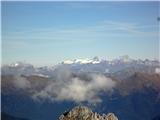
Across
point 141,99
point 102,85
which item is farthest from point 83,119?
point 141,99

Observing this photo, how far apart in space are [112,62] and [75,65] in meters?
1.76

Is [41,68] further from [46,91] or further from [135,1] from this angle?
[46,91]

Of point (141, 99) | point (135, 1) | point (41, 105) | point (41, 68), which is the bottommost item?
point (141, 99)

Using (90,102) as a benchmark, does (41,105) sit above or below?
below

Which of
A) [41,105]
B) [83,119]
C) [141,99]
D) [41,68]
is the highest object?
[41,68]

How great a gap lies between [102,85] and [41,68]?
302 inches

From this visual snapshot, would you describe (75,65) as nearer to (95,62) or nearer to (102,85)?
(95,62)

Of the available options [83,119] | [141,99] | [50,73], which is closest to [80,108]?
[83,119]

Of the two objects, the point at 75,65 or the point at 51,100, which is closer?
the point at 75,65

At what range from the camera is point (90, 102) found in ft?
61.5

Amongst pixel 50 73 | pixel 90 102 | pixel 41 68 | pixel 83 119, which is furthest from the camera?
pixel 90 102

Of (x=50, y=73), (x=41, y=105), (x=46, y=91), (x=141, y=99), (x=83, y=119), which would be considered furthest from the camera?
(x=141, y=99)

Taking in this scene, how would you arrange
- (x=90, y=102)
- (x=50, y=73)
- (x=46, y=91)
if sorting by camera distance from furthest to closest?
(x=46, y=91) < (x=90, y=102) < (x=50, y=73)

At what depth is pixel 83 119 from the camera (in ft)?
31.1
